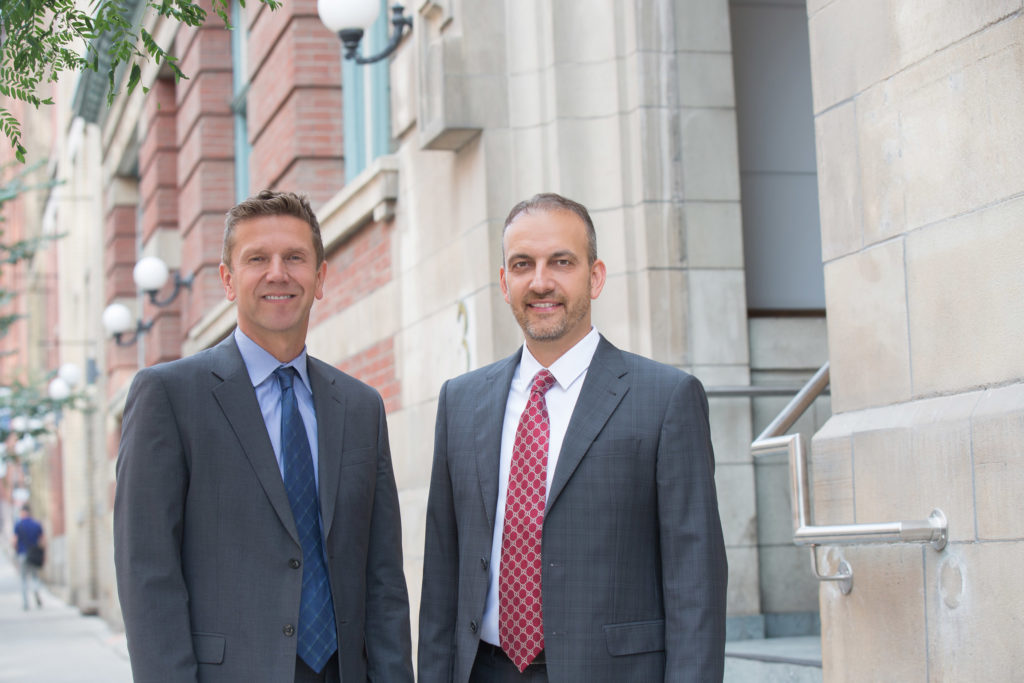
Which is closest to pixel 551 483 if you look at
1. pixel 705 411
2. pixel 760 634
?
pixel 705 411

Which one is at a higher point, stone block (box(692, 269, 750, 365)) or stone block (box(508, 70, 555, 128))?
stone block (box(508, 70, 555, 128))

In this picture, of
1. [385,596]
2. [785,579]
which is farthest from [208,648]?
[785,579]

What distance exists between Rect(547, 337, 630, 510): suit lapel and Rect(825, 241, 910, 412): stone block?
137cm

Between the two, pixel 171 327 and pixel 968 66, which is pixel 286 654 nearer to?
pixel 968 66

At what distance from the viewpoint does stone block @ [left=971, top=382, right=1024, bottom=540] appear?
154 inches

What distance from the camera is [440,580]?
3.75 metres

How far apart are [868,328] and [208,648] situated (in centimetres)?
260

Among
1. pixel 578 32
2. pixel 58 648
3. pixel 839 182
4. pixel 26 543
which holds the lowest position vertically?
pixel 58 648

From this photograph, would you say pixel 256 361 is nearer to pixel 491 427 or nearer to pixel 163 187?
pixel 491 427

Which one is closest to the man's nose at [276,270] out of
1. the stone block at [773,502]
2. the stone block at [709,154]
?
the stone block at [709,154]

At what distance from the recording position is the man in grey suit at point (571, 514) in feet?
11.2

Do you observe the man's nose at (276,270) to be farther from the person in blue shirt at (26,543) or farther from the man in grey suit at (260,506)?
the person in blue shirt at (26,543)

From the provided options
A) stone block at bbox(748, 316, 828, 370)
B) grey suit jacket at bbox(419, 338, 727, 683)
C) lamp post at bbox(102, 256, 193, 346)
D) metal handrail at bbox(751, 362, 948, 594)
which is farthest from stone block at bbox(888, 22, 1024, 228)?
lamp post at bbox(102, 256, 193, 346)

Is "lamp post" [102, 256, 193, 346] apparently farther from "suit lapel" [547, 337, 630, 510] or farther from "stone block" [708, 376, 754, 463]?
"suit lapel" [547, 337, 630, 510]
